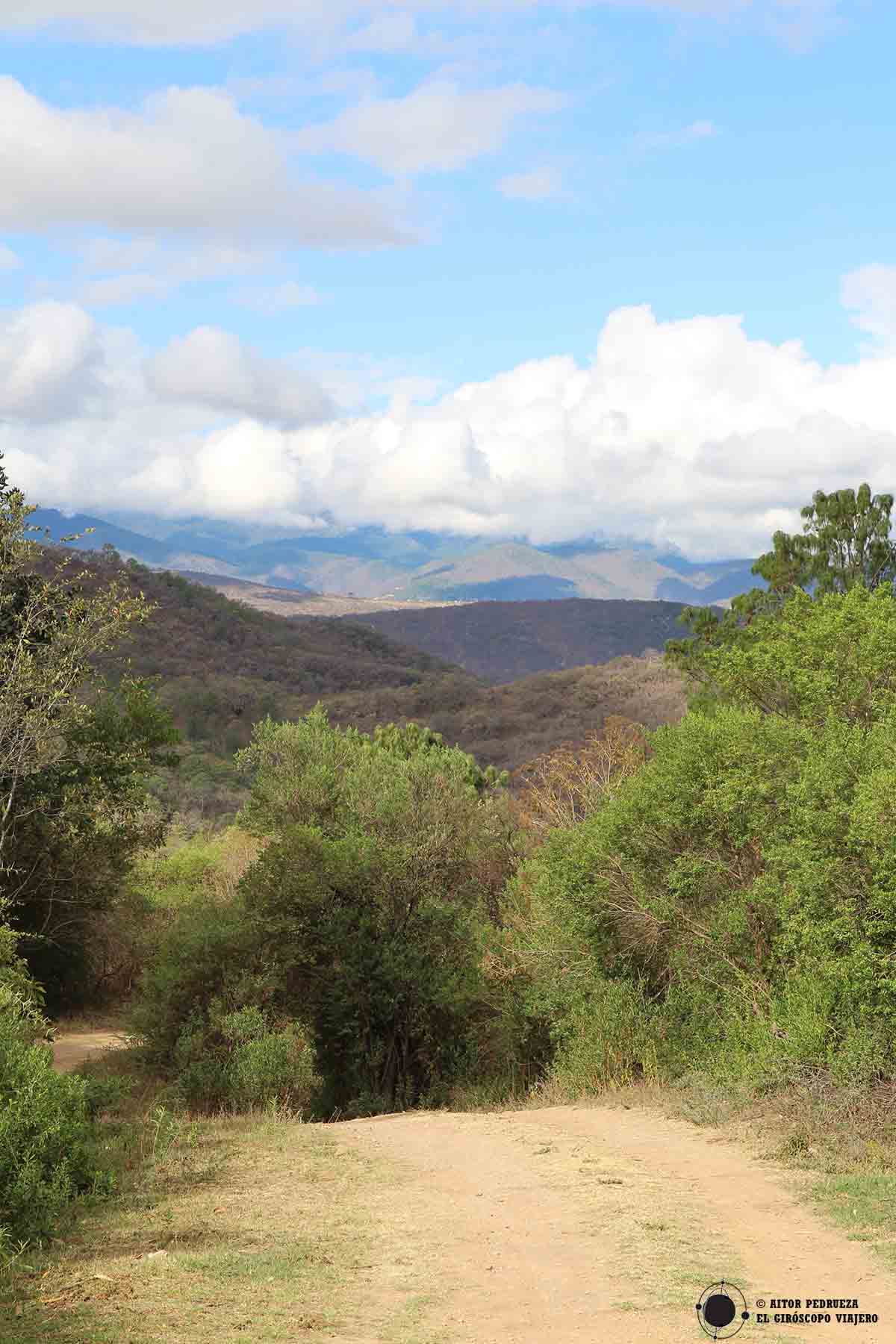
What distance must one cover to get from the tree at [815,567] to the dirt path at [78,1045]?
46.6ft

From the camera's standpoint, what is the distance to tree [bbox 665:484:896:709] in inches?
1028

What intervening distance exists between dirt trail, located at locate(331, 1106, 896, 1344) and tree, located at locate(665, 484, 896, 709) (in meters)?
15.1

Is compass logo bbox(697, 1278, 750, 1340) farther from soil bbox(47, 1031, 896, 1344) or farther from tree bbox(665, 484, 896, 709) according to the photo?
tree bbox(665, 484, 896, 709)

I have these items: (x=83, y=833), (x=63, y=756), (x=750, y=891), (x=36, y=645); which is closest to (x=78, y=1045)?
(x=83, y=833)

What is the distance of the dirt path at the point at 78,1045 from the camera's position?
64.7ft

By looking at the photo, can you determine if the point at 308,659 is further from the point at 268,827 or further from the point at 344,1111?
the point at 344,1111

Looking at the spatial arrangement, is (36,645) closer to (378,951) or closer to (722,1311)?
(378,951)

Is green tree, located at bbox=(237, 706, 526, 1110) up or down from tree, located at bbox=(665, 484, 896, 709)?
down

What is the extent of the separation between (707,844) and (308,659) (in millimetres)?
85991

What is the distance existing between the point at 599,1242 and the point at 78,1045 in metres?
17.1

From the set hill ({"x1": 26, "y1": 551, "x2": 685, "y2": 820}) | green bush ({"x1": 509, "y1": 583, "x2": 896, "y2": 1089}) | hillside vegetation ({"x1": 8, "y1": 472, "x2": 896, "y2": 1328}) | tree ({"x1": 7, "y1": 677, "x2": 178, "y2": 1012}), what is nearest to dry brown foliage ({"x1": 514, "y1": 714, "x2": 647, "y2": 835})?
hillside vegetation ({"x1": 8, "y1": 472, "x2": 896, "y2": 1328})

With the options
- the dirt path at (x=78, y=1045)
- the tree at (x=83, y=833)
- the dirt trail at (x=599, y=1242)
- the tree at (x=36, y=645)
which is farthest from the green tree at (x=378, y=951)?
the dirt trail at (x=599, y=1242)

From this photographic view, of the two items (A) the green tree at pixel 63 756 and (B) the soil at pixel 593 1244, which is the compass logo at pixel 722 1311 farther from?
(A) the green tree at pixel 63 756

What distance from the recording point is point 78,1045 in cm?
2244
